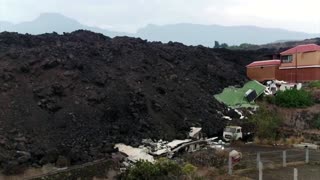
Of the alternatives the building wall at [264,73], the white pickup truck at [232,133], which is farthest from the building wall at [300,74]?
the white pickup truck at [232,133]

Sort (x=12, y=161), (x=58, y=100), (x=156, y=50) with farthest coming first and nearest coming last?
(x=156, y=50) → (x=58, y=100) → (x=12, y=161)

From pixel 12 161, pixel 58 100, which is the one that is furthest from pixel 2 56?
pixel 12 161

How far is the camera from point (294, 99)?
2816 centimetres

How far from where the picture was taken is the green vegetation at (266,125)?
22906 millimetres

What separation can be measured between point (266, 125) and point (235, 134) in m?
1.69

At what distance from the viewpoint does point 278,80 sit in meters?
34.8

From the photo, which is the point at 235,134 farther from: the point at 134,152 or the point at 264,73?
the point at 264,73

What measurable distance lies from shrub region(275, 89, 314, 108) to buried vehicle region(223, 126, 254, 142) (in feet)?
20.1

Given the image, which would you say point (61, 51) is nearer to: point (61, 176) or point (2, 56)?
point (2, 56)

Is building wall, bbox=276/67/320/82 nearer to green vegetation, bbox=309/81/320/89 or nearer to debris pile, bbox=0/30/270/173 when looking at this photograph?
green vegetation, bbox=309/81/320/89

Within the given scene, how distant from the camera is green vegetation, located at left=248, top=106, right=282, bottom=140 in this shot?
22906 mm

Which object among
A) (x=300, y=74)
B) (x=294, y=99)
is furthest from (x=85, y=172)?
(x=300, y=74)

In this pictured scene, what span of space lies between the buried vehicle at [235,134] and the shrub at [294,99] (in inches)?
242

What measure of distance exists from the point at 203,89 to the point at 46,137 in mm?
13766
